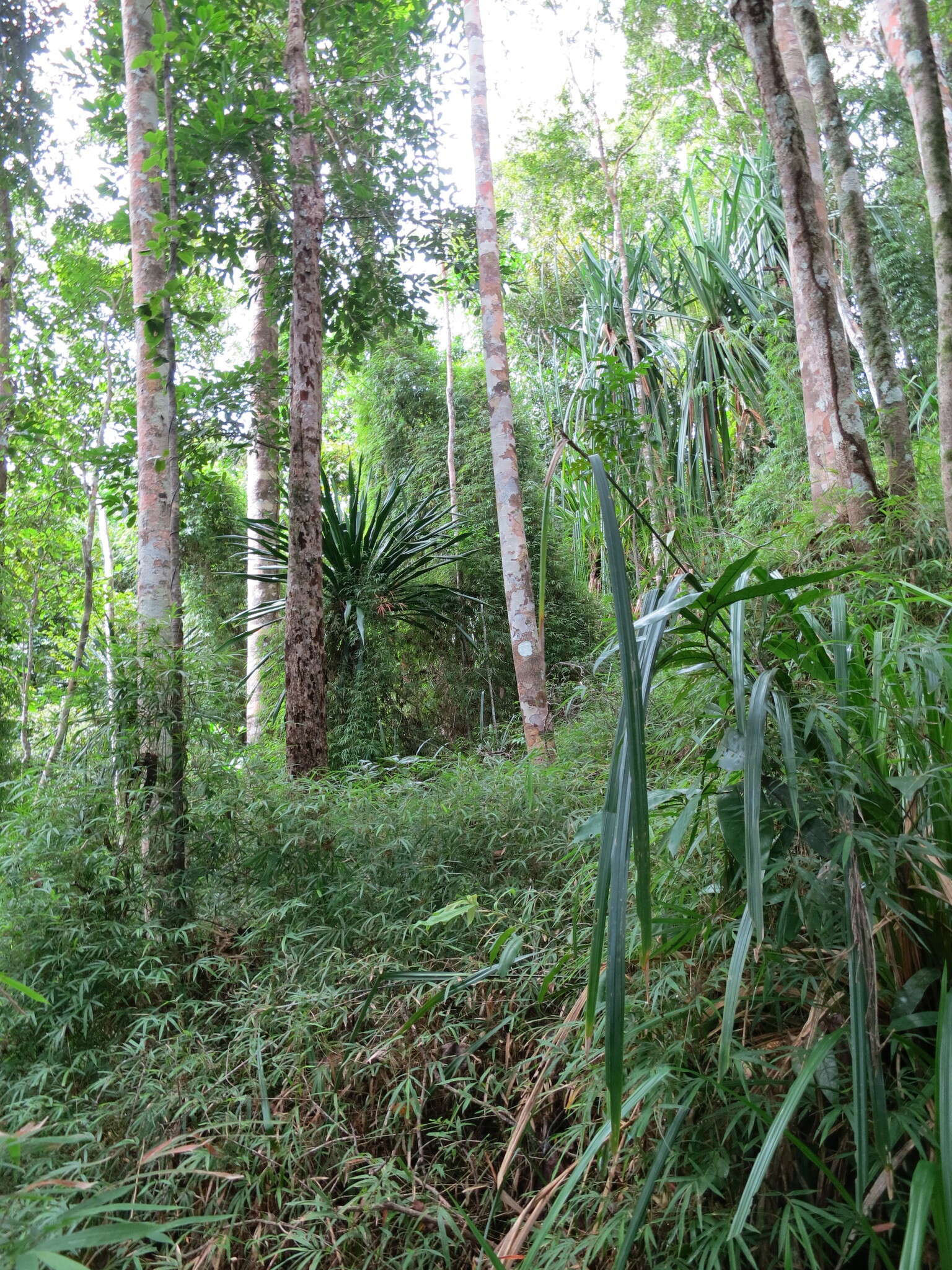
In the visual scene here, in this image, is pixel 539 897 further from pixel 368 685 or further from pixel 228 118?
pixel 228 118

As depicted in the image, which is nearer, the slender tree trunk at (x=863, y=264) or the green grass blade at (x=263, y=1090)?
the green grass blade at (x=263, y=1090)

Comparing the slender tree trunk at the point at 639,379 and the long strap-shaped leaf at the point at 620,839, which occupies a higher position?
the slender tree trunk at the point at 639,379

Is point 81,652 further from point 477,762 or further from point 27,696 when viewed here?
point 477,762

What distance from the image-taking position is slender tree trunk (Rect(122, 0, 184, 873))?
2459 mm

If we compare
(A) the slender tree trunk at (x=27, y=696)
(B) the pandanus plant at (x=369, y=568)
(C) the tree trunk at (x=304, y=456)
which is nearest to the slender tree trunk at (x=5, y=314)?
(A) the slender tree trunk at (x=27, y=696)

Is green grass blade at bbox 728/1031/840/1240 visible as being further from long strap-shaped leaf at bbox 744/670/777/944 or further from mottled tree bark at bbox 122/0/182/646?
mottled tree bark at bbox 122/0/182/646

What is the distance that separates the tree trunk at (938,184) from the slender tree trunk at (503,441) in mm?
2056

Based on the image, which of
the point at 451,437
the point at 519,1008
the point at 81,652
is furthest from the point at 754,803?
the point at 451,437

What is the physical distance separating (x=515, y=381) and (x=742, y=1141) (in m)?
11.0

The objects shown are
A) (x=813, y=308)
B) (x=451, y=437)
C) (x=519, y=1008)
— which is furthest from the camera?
(x=451, y=437)

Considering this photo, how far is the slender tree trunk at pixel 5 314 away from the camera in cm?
551

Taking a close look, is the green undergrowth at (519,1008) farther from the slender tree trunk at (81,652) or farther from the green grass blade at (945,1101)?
the slender tree trunk at (81,652)

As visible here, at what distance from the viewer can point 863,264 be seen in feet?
9.98

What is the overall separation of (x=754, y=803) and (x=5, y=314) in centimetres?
681
